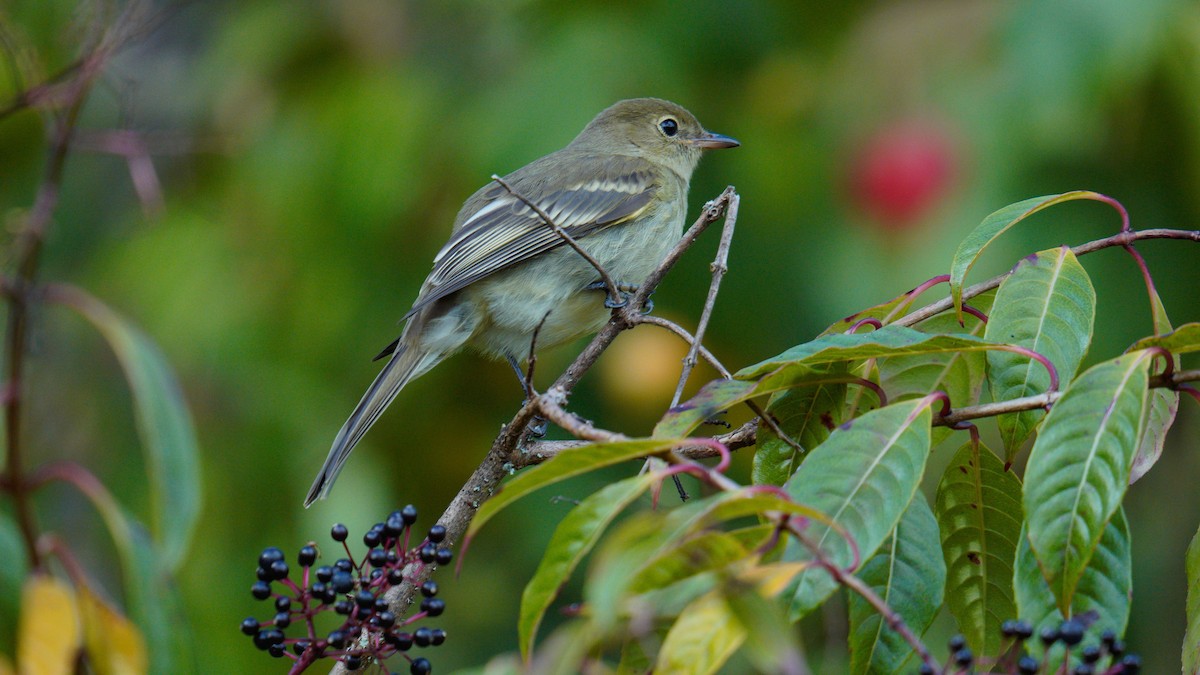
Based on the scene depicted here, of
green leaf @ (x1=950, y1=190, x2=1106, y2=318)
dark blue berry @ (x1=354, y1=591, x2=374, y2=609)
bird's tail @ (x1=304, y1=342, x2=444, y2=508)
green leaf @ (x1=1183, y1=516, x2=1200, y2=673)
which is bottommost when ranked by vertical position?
green leaf @ (x1=1183, y1=516, x2=1200, y2=673)

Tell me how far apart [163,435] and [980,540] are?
1342mm

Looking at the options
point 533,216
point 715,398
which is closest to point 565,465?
point 715,398

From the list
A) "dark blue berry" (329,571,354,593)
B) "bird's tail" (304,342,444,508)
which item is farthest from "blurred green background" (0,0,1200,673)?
"dark blue berry" (329,571,354,593)

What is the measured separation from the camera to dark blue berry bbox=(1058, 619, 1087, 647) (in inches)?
64.2

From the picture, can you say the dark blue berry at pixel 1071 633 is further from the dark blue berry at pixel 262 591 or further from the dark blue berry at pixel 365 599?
the dark blue berry at pixel 262 591

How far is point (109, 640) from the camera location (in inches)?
57.7

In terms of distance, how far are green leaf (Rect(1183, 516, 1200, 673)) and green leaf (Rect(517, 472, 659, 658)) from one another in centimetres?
96

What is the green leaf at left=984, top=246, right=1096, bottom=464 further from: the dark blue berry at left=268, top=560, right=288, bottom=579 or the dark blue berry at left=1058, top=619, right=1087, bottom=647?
the dark blue berry at left=268, top=560, right=288, bottom=579

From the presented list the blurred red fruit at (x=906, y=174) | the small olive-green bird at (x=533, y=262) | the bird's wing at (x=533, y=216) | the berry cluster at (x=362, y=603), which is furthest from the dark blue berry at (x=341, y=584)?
the blurred red fruit at (x=906, y=174)

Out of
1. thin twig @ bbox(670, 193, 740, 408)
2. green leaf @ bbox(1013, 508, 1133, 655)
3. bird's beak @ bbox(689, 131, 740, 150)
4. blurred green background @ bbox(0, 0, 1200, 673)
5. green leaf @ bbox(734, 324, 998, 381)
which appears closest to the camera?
green leaf @ bbox(1013, 508, 1133, 655)

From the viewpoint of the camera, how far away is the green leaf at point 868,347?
1853 millimetres

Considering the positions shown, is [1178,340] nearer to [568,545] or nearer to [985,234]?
[985,234]

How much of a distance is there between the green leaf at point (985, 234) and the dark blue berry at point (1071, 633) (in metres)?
0.62

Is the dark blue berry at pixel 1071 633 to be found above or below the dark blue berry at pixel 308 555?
below
